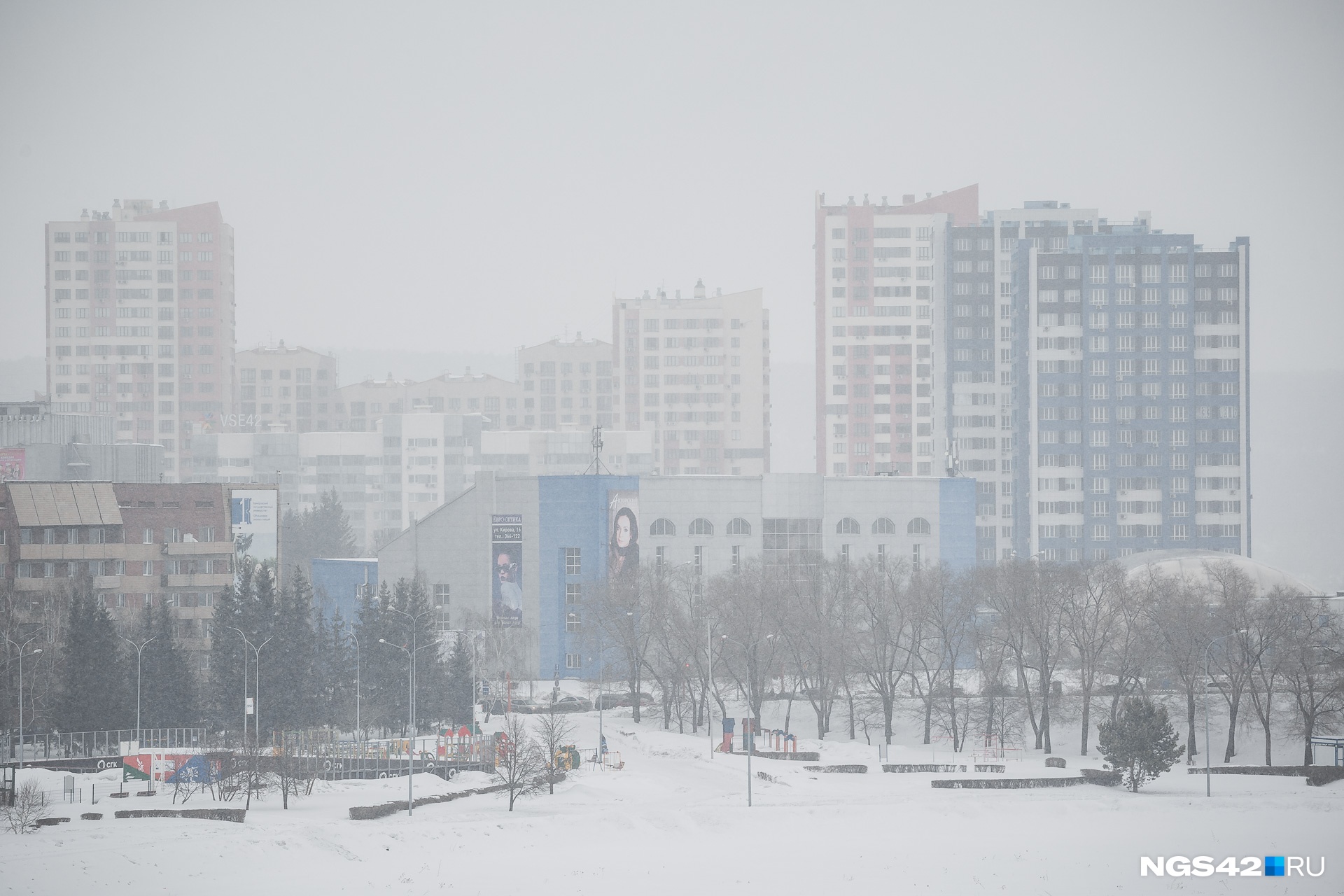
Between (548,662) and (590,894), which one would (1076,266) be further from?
(590,894)

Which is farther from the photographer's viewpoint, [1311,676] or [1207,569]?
[1207,569]

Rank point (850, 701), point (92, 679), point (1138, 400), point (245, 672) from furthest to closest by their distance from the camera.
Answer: point (1138, 400)
point (850, 701)
point (92, 679)
point (245, 672)

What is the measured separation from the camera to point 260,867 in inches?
1870

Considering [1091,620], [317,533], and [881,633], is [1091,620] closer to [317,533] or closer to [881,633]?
[881,633]

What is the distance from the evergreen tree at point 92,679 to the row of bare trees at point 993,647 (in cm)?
3085

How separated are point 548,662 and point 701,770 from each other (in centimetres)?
4085

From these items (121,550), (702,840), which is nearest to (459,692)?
(121,550)

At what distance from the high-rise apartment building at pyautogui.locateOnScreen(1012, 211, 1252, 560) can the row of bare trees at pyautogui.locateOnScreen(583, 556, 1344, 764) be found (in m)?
60.4

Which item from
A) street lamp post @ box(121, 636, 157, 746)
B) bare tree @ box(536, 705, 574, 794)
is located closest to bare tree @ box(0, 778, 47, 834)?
street lamp post @ box(121, 636, 157, 746)

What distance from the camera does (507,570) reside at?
368 feet

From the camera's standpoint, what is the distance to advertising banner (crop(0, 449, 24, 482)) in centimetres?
11781

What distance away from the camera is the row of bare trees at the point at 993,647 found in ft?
258

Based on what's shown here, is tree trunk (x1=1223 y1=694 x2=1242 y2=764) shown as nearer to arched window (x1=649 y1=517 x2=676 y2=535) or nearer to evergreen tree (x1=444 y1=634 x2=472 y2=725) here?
evergreen tree (x1=444 y1=634 x2=472 y2=725)

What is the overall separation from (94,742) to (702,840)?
122 ft
